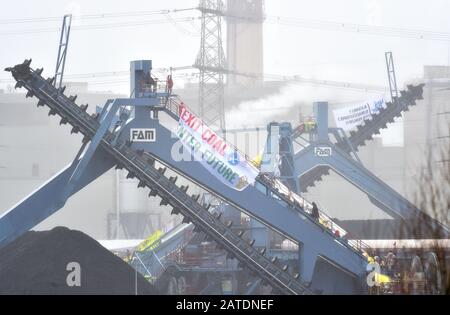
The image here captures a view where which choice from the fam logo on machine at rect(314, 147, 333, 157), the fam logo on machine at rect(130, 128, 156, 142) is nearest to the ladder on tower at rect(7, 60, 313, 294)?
the fam logo on machine at rect(130, 128, 156, 142)

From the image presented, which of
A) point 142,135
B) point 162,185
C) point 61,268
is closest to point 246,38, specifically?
point 142,135

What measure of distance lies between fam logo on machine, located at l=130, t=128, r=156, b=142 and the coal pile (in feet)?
16.8

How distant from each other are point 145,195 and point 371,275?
66.6 meters

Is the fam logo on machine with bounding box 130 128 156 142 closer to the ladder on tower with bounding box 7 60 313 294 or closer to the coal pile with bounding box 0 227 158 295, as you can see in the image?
the ladder on tower with bounding box 7 60 313 294

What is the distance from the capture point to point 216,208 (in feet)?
207

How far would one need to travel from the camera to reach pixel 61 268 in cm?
4972

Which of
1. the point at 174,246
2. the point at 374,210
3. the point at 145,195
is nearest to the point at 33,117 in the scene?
the point at 145,195

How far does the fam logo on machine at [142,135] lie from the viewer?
51875 millimetres

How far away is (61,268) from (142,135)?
22.7ft

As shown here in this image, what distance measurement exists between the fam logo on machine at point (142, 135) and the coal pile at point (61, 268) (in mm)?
5131

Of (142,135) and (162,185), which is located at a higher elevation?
(142,135)

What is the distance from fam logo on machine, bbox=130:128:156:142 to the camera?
51.9 metres

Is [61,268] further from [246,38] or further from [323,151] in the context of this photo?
[246,38]
